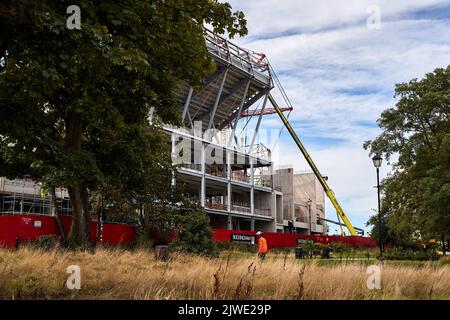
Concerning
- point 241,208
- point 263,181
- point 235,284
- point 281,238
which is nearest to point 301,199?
point 263,181

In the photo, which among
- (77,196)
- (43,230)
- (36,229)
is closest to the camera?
(77,196)

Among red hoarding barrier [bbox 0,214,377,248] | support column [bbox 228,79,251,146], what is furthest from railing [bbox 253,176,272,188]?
red hoarding barrier [bbox 0,214,377,248]

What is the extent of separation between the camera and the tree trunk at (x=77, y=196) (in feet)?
71.2

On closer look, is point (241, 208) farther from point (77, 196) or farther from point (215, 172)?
point (77, 196)

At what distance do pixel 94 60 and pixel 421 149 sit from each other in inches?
876

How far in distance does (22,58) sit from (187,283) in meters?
5.47

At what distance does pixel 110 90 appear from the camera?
15.3 meters

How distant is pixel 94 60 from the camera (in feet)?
30.2

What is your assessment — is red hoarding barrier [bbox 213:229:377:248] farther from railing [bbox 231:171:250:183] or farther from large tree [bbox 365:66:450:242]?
large tree [bbox 365:66:450:242]

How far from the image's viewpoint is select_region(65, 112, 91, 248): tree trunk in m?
21.7

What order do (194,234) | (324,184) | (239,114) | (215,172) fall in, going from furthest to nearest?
(324,184), (239,114), (215,172), (194,234)

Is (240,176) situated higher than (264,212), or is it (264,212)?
(240,176)

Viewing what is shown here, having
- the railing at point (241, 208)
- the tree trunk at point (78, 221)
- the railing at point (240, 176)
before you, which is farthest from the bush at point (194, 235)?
the railing at point (240, 176)

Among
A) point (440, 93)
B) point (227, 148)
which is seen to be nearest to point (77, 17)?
point (440, 93)
